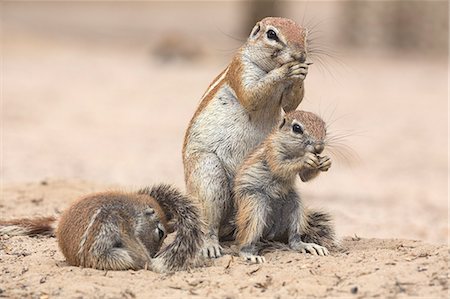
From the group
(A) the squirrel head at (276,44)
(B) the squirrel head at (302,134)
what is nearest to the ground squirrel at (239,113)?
(A) the squirrel head at (276,44)

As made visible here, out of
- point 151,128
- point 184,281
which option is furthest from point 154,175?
point 184,281

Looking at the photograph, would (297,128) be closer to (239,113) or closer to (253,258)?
(239,113)

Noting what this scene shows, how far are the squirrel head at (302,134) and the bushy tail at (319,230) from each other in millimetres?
736

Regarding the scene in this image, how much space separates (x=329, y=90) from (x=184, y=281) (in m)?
14.3

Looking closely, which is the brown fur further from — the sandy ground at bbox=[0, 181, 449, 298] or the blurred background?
the blurred background

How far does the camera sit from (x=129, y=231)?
6.14 m

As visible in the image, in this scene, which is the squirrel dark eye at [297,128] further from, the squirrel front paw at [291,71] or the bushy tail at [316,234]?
the bushy tail at [316,234]

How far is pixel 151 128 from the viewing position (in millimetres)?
16703

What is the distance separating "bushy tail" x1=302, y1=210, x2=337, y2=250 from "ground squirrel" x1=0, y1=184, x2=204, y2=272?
36.5 inches

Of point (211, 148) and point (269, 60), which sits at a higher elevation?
point (269, 60)

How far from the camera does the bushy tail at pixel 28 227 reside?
7280mm

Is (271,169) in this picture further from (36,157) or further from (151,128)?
(151,128)

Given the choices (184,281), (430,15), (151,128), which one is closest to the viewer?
(184,281)

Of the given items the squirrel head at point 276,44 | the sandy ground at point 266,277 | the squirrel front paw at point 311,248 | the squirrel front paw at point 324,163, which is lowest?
the sandy ground at point 266,277
